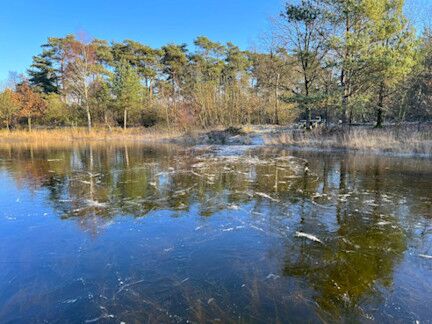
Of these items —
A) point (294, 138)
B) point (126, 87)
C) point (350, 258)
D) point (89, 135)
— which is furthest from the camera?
point (126, 87)

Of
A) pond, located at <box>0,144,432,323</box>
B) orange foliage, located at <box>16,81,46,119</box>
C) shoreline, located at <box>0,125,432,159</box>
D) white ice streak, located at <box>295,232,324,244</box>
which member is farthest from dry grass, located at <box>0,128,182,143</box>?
white ice streak, located at <box>295,232,324,244</box>

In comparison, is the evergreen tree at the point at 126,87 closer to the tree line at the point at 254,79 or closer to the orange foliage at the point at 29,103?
the tree line at the point at 254,79

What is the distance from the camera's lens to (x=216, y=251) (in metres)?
4.05

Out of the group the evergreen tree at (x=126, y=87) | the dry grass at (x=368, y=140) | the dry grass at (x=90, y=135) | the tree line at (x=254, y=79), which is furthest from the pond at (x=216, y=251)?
the evergreen tree at (x=126, y=87)

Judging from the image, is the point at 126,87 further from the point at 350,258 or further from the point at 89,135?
the point at 350,258

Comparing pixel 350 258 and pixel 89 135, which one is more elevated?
pixel 89 135

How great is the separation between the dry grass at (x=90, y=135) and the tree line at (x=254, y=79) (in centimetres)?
179

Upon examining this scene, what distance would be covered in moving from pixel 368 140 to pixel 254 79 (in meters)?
20.2

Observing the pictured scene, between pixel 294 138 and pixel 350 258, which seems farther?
pixel 294 138

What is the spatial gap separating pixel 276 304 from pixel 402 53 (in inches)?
608

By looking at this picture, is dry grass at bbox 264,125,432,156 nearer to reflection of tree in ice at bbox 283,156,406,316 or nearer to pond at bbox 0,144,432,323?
pond at bbox 0,144,432,323

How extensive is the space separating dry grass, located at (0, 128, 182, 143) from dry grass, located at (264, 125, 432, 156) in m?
10.4

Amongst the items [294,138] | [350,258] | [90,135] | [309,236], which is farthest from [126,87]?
[350,258]

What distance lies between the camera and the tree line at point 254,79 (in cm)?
1551
